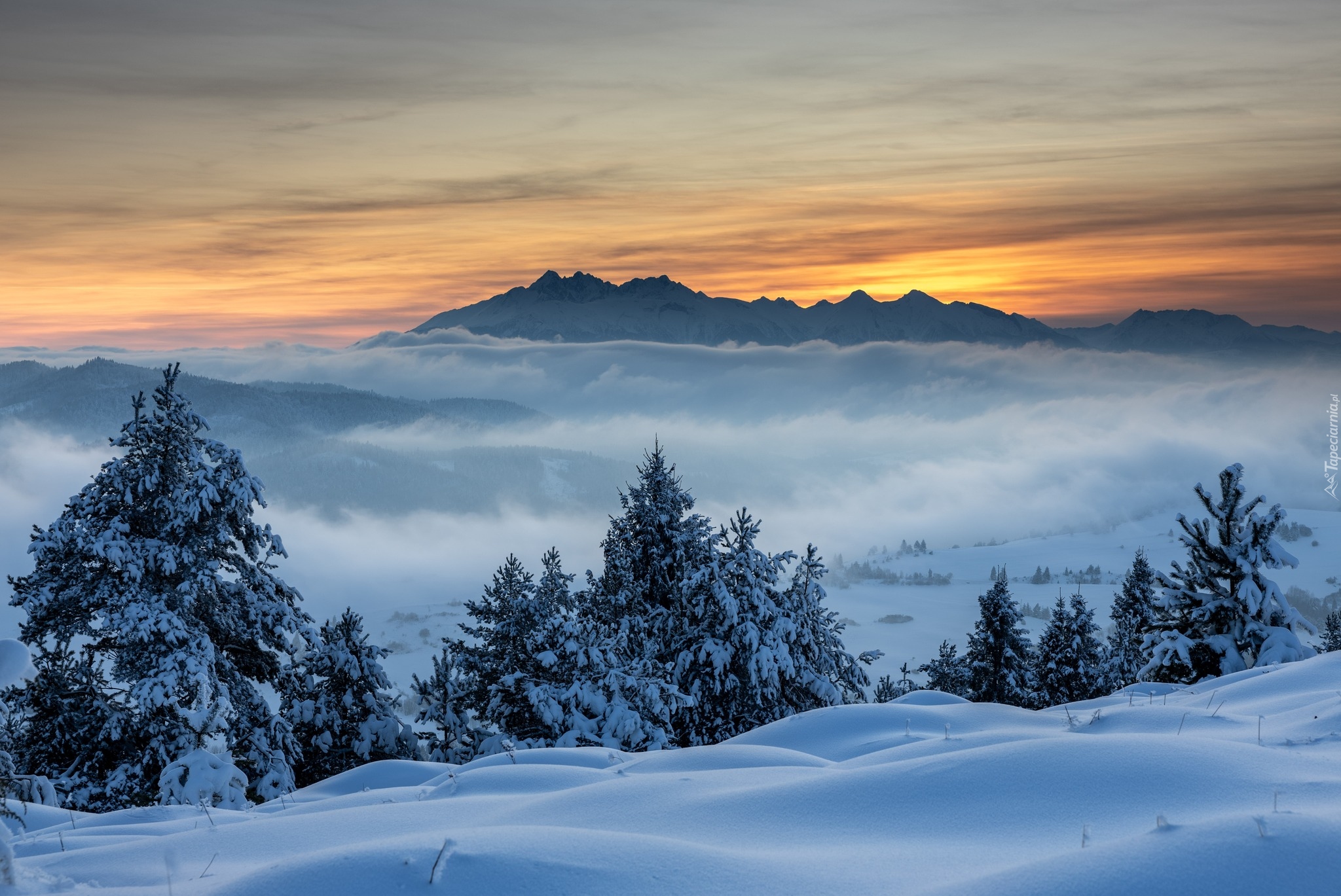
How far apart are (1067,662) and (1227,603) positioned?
→ 19.0 meters

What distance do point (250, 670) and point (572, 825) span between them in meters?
12.8

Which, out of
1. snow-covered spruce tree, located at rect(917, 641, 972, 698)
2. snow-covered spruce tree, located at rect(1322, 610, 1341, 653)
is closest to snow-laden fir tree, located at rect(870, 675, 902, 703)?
snow-covered spruce tree, located at rect(917, 641, 972, 698)

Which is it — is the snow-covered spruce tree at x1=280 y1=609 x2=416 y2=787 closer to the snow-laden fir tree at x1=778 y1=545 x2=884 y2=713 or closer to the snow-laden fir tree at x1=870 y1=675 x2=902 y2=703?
the snow-laden fir tree at x1=778 y1=545 x2=884 y2=713

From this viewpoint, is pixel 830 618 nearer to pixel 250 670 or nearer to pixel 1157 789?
pixel 250 670

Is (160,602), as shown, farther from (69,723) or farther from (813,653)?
(813,653)

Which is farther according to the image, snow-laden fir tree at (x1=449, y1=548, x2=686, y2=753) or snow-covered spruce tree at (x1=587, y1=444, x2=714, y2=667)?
snow-covered spruce tree at (x1=587, y1=444, x2=714, y2=667)

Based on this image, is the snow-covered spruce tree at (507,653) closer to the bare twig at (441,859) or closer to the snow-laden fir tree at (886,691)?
the bare twig at (441,859)

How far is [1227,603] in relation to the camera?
60.6ft

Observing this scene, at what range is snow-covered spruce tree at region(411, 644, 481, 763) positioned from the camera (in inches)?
798

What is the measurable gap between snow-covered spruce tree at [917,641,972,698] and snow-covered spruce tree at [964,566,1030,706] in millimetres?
302

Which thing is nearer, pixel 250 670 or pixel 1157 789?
pixel 1157 789

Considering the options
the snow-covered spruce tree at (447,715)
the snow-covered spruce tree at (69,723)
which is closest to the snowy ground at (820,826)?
the snow-covered spruce tree at (69,723)

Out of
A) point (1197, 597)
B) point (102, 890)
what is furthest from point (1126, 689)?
point (102, 890)

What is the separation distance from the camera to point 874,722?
31.0 feet
